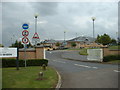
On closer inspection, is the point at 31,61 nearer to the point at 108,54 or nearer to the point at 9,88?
the point at 9,88

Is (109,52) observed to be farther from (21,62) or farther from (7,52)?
(7,52)

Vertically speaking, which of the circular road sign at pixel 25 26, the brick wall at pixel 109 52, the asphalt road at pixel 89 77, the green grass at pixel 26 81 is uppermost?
the circular road sign at pixel 25 26

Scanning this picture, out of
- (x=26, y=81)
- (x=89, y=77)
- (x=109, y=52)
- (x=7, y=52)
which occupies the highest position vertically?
(x=7, y=52)

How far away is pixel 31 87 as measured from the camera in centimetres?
697

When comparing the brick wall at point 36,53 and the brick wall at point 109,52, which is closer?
the brick wall at point 36,53

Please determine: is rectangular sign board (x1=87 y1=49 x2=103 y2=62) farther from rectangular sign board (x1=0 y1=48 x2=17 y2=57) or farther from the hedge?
rectangular sign board (x1=0 y1=48 x2=17 y2=57)

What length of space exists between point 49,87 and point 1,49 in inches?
258

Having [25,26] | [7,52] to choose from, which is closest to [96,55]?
[25,26]

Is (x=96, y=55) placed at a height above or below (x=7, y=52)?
below

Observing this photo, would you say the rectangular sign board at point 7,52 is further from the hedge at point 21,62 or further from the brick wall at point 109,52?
the brick wall at point 109,52

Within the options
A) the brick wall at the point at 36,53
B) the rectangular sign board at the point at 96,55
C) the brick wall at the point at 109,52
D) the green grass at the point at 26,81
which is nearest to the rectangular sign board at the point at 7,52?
the green grass at the point at 26,81

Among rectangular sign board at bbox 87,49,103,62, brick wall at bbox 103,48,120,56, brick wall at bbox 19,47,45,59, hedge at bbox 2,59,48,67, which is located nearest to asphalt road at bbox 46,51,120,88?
hedge at bbox 2,59,48,67

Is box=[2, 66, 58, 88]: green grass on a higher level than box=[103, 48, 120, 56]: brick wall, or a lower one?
A: lower

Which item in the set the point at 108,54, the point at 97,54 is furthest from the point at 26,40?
the point at 108,54
